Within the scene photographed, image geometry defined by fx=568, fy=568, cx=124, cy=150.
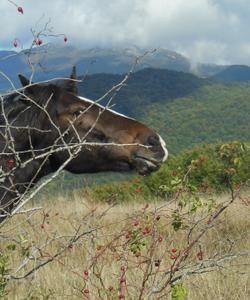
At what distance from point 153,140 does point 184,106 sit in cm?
13103

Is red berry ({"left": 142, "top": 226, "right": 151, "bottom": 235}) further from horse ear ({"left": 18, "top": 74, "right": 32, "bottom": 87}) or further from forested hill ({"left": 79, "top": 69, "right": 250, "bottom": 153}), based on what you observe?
forested hill ({"left": 79, "top": 69, "right": 250, "bottom": 153})

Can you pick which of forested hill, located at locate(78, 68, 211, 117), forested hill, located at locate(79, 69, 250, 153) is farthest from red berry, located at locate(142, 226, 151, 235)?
forested hill, located at locate(78, 68, 211, 117)

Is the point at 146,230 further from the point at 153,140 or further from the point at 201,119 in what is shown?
the point at 201,119

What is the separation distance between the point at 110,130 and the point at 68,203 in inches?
265

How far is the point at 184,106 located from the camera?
134 meters

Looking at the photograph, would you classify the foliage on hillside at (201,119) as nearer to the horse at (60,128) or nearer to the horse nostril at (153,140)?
the horse at (60,128)

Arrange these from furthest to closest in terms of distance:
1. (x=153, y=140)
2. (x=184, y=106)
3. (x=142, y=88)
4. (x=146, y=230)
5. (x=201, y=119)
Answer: (x=142, y=88) < (x=184, y=106) < (x=201, y=119) < (x=153, y=140) < (x=146, y=230)

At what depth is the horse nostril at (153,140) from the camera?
447cm

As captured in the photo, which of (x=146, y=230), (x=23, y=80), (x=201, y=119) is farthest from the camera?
(x=201, y=119)

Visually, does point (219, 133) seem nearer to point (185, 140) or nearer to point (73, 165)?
point (185, 140)

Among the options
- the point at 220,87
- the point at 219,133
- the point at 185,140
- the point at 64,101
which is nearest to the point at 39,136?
the point at 64,101

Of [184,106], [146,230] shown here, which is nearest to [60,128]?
[146,230]

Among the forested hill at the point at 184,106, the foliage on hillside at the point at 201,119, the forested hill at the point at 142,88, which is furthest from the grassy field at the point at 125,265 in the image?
the forested hill at the point at 142,88

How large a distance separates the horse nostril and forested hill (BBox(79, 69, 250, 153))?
90132mm
